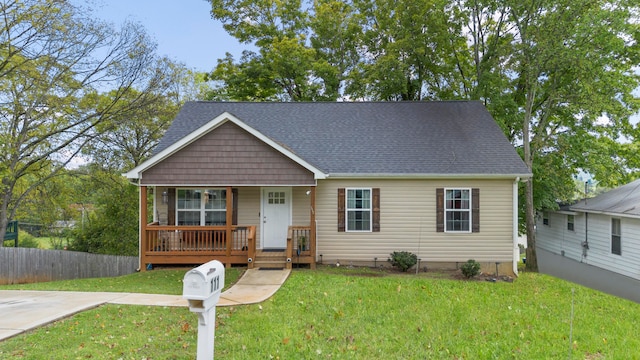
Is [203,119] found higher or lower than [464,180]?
higher

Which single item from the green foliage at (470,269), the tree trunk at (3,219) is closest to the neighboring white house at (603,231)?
the green foliage at (470,269)

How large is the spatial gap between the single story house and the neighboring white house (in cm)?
537

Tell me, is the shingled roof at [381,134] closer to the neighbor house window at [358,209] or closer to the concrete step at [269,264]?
the neighbor house window at [358,209]

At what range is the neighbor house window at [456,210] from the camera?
1101 cm

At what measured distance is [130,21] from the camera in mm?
15703

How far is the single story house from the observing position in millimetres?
10070

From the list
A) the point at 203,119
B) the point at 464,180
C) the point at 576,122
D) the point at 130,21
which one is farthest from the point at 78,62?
the point at 576,122

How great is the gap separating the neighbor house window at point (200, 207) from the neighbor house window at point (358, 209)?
12.7ft

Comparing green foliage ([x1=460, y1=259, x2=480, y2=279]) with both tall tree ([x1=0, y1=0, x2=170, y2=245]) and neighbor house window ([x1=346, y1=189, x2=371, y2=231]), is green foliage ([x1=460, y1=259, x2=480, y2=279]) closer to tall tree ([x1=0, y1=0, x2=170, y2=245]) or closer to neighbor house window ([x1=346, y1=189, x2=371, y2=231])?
neighbor house window ([x1=346, y1=189, x2=371, y2=231])

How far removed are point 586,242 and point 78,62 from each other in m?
22.8

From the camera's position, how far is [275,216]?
11.4m

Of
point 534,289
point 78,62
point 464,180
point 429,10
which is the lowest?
point 534,289

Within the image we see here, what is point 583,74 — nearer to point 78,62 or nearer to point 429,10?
point 429,10

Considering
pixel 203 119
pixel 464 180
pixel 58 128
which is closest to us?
pixel 464 180
